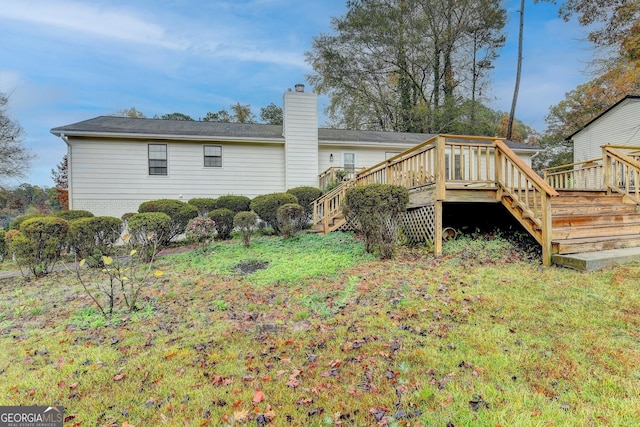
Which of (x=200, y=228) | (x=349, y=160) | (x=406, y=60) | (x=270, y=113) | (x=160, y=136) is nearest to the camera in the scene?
(x=200, y=228)

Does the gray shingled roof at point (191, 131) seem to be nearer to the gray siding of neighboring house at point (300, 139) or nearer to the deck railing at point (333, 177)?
the gray siding of neighboring house at point (300, 139)

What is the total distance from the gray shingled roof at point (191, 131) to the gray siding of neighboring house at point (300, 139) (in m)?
0.52

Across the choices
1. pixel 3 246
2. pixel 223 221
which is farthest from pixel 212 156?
pixel 3 246

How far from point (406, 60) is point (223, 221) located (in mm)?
19513

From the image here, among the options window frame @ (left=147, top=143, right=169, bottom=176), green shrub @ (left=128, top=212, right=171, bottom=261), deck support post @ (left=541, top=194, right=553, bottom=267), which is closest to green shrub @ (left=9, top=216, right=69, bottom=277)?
green shrub @ (left=128, top=212, right=171, bottom=261)

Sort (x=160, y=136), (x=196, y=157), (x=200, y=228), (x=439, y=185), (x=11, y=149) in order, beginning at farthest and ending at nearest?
(x=11, y=149) < (x=196, y=157) < (x=160, y=136) < (x=200, y=228) < (x=439, y=185)

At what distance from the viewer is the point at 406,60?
22.7 m

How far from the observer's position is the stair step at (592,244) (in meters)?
5.01

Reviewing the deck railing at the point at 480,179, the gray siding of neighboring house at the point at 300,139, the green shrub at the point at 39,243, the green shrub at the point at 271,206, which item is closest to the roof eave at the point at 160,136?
the gray siding of neighboring house at the point at 300,139

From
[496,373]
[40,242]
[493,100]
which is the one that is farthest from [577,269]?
[493,100]

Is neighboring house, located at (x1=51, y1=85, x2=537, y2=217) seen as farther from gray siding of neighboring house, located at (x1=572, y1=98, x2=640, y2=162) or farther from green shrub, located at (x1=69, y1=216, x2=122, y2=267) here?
gray siding of neighboring house, located at (x1=572, y1=98, x2=640, y2=162)

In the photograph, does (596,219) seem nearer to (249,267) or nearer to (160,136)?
(249,267)

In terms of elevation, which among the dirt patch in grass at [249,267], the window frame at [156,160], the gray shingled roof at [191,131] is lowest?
the dirt patch in grass at [249,267]

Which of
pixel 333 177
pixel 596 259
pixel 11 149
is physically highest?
pixel 11 149
